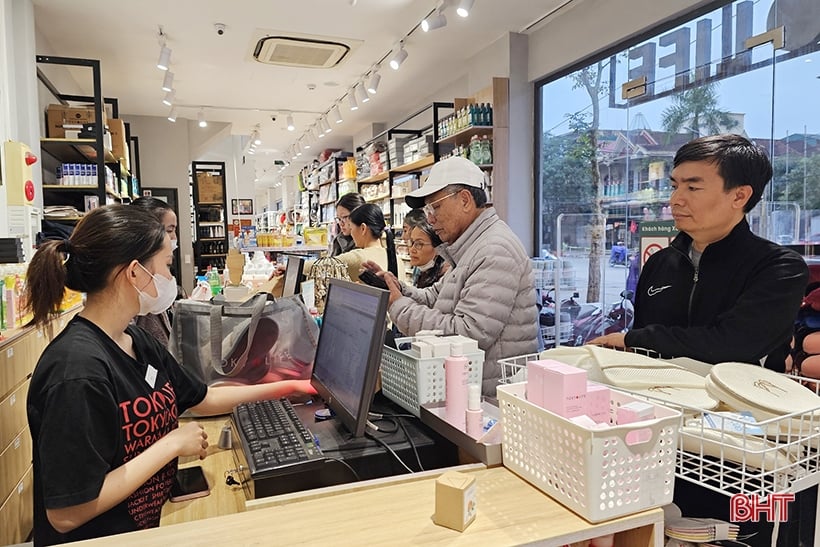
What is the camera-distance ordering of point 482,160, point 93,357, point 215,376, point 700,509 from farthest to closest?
point 482,160
point 215,376
point 700,509
point 93,357

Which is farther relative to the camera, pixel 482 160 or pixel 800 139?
pixel 482 160

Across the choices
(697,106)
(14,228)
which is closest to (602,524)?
(697,106)

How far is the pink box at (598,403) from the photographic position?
106 centimetres

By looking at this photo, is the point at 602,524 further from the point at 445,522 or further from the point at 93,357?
the point at 93,357

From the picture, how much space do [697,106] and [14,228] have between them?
4696 mm

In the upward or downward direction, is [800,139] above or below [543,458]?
above

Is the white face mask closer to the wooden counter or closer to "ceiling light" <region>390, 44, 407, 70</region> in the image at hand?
the wooden counter

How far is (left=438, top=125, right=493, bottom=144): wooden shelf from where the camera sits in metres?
5.46

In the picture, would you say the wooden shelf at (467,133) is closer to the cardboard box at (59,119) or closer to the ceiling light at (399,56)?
the ceiling light at (399,56)

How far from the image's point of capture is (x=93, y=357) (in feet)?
3.94

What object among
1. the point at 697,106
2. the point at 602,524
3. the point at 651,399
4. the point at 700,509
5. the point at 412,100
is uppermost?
the point at 412,100

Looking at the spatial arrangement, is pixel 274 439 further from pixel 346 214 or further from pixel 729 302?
pixel 346 214

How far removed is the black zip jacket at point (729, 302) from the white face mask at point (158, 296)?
4.23ft

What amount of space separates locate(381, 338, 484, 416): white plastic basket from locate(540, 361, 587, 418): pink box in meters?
0.38
